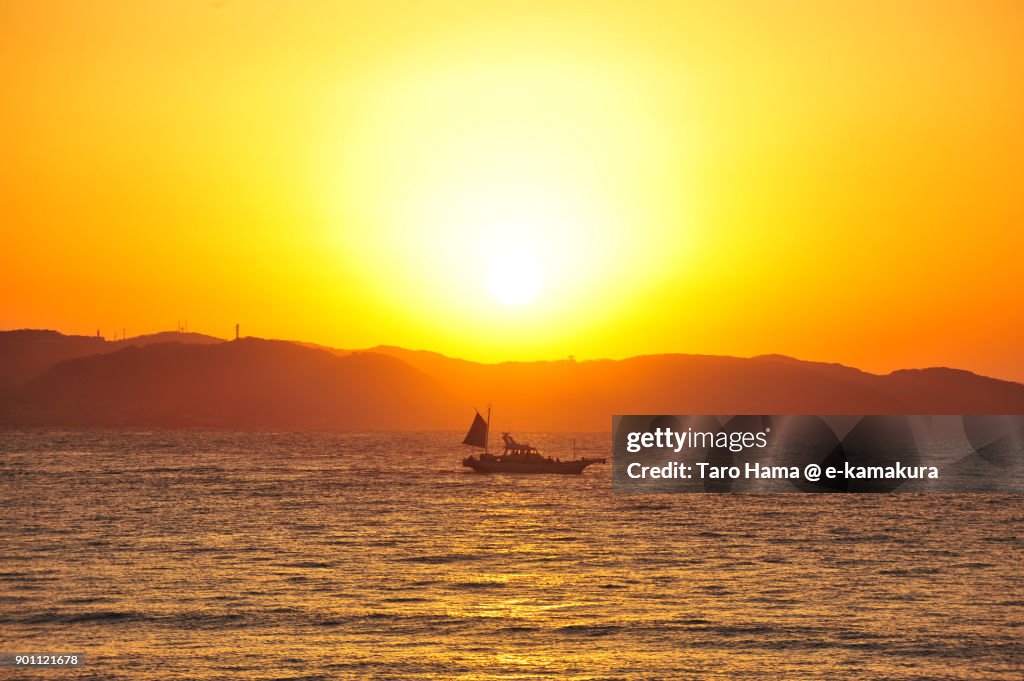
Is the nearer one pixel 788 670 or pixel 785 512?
pixel 788 670

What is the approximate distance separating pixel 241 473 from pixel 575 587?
133322mm

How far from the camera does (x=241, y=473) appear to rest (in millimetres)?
191250

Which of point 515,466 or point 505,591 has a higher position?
point 515,466

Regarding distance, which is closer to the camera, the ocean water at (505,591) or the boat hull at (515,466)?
the ocean water at (505,591)

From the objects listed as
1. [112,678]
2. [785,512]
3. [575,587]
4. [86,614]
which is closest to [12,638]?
[86,614]

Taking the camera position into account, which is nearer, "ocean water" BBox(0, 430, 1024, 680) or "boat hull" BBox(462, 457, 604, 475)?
"ocean water" BBox(0, 430, 1024, 680)

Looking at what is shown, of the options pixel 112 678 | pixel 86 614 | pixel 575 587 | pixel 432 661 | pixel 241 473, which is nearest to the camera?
pixel 112 678

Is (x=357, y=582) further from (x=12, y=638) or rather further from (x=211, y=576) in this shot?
(x=12, y=638)

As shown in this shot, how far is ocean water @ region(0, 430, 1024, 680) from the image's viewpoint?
160 ft

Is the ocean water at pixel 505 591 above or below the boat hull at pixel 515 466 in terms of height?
below

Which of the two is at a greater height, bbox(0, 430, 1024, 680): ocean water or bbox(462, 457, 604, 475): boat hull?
bbox(462, 457, 604, 475): boat hull

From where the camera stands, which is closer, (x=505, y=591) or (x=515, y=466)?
(x=505, y=591)

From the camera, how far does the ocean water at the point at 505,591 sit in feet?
160

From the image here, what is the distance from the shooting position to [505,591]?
2603 inches
